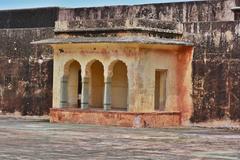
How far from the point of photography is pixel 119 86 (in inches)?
597

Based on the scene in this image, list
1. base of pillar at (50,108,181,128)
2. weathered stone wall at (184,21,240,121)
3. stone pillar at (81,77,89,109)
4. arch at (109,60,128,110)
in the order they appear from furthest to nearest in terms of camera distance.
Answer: arch at (109,60,128,110)
stone pillar at (81,77,89,109)
base of pillar at (50,108,181,128)
weathered stone wall at (184,21,240,121)

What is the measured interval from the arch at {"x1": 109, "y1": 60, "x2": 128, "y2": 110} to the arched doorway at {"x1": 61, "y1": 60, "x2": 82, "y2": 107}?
3.10ft

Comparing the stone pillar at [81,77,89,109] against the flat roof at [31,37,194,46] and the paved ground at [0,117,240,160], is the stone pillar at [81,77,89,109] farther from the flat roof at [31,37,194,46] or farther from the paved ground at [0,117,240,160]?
the paved ground at [0,117,240,160]

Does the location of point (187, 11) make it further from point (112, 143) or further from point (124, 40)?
point (112, 143)

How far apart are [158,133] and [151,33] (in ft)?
8.94

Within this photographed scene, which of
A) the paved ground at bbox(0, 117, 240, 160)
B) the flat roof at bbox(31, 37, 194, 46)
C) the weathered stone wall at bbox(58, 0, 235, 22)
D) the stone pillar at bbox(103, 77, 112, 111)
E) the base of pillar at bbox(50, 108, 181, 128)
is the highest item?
the weathered stone wall at bbox(58, 0, 235, 22)

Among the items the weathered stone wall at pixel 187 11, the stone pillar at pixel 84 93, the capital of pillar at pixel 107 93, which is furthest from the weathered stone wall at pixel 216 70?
the stone pillar at pixel 84 93

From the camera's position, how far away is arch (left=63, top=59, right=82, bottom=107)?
49.7 feet

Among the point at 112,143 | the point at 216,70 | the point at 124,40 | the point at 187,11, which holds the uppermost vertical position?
the point at 187,11

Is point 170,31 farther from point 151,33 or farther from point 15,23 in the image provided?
point 15,23

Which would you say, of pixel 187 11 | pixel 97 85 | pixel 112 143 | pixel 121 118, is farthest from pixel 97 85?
pixel 112 143

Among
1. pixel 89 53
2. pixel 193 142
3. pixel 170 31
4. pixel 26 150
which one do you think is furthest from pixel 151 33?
pixel 26 150

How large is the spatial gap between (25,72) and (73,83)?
72.6 inches

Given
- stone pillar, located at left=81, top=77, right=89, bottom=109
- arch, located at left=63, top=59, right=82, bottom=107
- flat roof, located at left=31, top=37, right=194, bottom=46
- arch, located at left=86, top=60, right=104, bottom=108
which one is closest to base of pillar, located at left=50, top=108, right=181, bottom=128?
stone pillar, located at left=81, top=77, right=89, bottom=109
